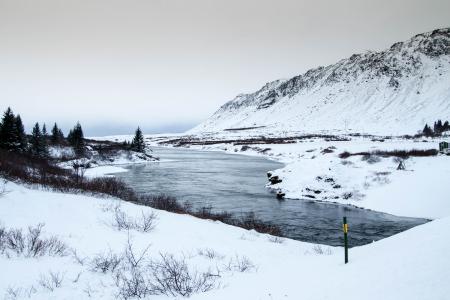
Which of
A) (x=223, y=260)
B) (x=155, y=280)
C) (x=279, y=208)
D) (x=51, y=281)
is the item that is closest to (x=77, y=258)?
(x=51, y=281)

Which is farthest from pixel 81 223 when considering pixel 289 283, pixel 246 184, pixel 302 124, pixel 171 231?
pixel 302 124

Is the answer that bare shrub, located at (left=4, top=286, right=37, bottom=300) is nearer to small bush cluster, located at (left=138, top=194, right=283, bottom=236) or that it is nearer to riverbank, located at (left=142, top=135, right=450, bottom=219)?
small bush cluster, located at (left=138, top=194, right=283, bottom=236)

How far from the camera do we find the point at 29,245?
26.7 ft

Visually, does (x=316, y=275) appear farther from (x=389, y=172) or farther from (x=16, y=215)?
(x=389, y=172)

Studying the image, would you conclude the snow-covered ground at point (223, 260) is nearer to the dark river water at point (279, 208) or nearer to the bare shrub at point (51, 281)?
the bare shrub at point (51, 281)

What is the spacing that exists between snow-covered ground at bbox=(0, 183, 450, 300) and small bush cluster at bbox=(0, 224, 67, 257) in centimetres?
21

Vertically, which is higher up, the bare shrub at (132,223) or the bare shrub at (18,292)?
the bare shrub at (18,292)

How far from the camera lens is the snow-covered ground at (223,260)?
5248mm

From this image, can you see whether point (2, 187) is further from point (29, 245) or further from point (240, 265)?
point (240, 265)

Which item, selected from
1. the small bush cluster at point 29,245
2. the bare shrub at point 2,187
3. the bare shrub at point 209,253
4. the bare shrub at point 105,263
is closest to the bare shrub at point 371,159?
the bare shrub at point 209,253

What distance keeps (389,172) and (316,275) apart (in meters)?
22.0

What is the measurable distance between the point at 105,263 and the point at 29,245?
6.63 feet

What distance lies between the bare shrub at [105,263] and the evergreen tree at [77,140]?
4908cm

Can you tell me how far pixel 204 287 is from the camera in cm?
709
